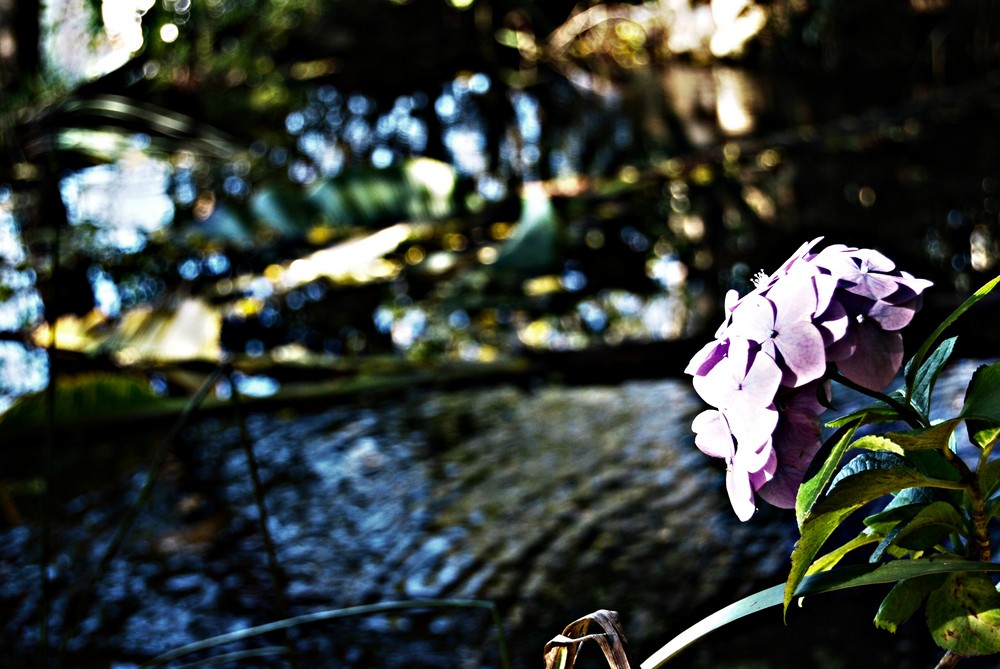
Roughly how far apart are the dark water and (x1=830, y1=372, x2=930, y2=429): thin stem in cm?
57

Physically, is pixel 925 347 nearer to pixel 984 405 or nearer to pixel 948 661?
pixel 984 405

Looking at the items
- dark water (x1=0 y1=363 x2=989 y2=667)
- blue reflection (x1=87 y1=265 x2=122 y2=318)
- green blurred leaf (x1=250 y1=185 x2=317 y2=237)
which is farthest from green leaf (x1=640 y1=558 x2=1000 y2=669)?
blue reflection (x1=87 y1=265 x2=122 y2=318)

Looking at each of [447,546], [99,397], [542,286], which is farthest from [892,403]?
[542,286]

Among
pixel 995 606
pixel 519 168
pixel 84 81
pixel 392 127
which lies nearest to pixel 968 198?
pixel 519 168

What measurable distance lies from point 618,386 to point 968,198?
1.47m

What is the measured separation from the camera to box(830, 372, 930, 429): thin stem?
1.29 ft

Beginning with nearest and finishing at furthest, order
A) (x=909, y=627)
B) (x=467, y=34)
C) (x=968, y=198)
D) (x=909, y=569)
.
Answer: (x=909, y=569)
(x=909, y=627)
(x=968, y=198)
(x=467, y=34)

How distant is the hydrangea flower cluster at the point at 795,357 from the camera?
1.24ft

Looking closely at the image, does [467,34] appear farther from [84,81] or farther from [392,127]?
[84,81]

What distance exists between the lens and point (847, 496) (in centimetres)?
39

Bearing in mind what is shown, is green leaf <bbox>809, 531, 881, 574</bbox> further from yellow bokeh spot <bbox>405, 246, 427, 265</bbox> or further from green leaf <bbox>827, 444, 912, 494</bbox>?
yellow bokeh spot <bbox>405, 246, 427, 265</bbox>

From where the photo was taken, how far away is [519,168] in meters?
3.17

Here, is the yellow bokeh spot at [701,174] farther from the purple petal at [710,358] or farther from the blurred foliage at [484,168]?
the purple petal at [710,358]

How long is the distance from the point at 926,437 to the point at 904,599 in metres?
0.08
